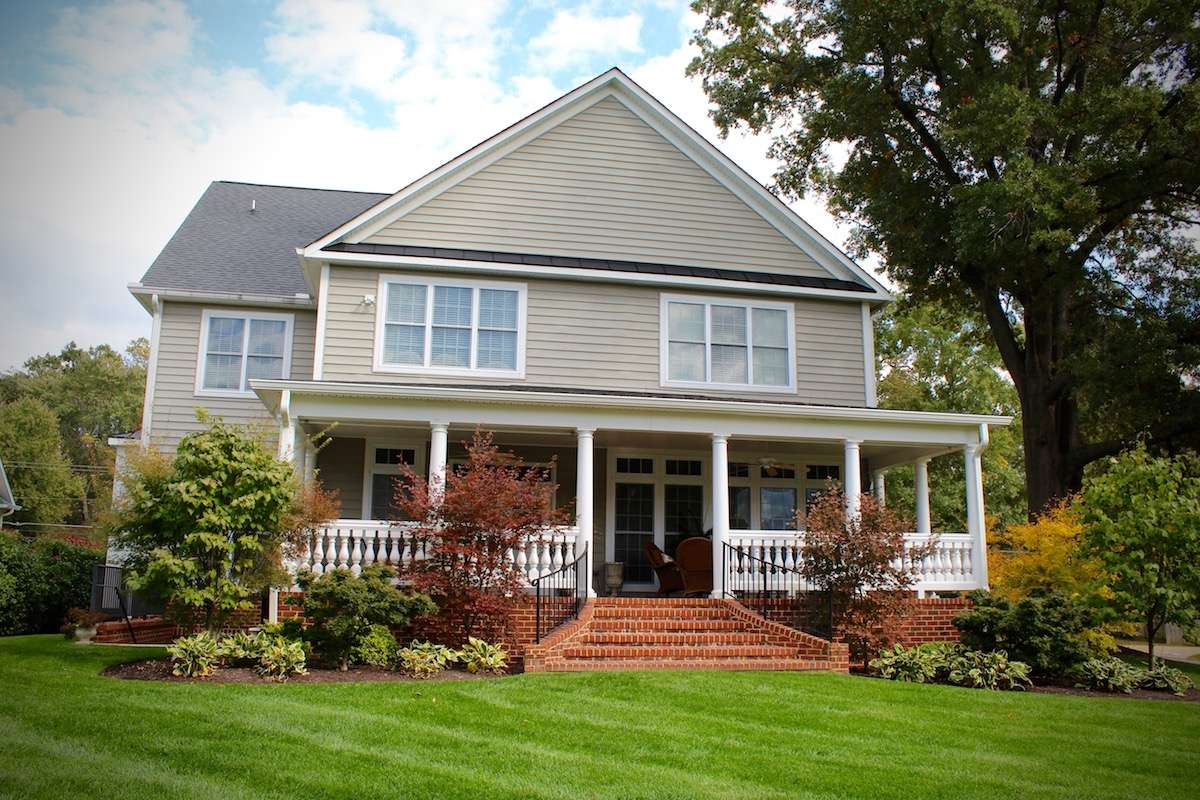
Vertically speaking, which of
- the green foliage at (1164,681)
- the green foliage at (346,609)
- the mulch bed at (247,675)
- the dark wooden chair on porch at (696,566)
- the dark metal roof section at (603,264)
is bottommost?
the green foliage at (1164,681)

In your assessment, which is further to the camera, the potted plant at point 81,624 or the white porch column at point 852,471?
the white porch column at point 852,471

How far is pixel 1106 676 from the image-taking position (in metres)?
12.3

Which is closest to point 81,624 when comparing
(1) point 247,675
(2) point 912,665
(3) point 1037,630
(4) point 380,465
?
(4) point 380,465

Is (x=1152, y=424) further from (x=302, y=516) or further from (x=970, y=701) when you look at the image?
(x=302, y=516)

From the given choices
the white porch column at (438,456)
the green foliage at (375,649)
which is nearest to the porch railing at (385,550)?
the white porch column at (438,456)

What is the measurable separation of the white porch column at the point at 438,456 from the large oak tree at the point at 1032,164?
36.4 feet

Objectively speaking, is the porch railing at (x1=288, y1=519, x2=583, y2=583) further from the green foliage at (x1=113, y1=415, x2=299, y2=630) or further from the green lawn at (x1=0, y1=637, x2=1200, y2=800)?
the green lawn at (x1=0, y1=637, x2=1200, y2=800)

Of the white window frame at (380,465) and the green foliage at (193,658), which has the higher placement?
the white window frame at (380,465)

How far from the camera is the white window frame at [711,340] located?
680 inches

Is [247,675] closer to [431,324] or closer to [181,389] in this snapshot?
[431,324]

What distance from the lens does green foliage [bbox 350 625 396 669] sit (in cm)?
1098

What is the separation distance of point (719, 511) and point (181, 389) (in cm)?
1010

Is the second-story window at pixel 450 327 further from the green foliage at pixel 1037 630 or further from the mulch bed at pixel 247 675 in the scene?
the green foliage at pixel 1037 630

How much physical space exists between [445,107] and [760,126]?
1424cm
